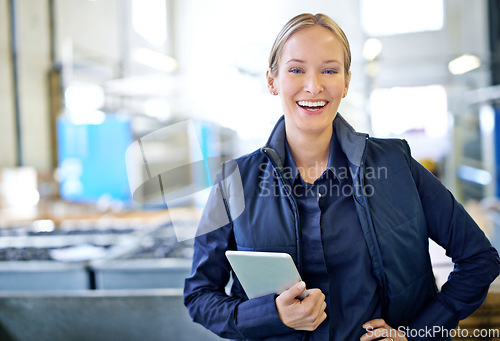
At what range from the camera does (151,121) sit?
6.96 meters

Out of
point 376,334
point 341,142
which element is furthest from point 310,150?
point 376,334

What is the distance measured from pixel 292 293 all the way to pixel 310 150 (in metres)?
0.33

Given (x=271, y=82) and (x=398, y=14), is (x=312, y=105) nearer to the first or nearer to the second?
(x=271, y=82)

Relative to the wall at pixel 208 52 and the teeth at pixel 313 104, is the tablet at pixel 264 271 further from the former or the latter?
the wall at pixel 208 52

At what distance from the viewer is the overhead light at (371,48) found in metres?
1.56

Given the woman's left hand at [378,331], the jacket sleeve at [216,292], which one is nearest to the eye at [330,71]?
the jacket sleeve at [216,292]

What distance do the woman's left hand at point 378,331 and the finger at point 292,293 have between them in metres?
Result: 0.17

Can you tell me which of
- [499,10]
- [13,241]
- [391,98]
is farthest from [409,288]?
[499,10]

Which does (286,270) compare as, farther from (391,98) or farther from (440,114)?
(440,114)

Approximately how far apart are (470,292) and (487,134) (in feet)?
14.9

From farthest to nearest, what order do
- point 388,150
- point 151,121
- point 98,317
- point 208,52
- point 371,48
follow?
point 151,121, point 208,52, point 98,317, point 371,48, point 388,150

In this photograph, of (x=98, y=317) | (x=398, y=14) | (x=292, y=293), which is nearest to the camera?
(x=292, y=293)

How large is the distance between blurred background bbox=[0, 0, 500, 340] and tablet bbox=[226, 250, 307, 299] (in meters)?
0.30

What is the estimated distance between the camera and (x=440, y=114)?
145 cm
